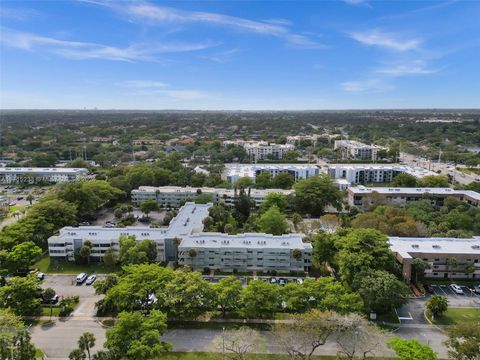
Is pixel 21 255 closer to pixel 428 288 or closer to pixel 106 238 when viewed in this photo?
pixel 106 238

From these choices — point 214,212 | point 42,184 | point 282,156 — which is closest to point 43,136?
point 42,184

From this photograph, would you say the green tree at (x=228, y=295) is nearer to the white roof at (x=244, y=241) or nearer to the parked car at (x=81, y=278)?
the white roof at (x=244, y=241)

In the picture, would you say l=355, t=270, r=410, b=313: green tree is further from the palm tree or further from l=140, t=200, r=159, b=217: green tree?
l=140, t=200, r=159, b=217: green tree

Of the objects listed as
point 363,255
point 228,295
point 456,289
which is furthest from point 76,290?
point 456,289

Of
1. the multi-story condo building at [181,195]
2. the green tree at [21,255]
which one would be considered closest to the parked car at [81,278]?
the green tree at [21,255]

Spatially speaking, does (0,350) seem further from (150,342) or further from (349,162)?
(349,162)

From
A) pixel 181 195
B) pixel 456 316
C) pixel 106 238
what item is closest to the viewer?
pixel 456 316
